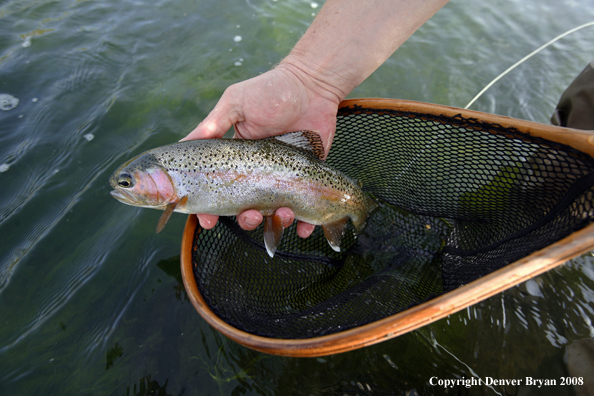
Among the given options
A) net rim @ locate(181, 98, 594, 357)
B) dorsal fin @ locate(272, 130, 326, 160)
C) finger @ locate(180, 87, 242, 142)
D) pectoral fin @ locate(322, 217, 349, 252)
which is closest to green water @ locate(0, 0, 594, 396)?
pectoral fin @ locate(322, 217, 349, 252)

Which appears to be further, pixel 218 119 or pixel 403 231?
pixel 403 231

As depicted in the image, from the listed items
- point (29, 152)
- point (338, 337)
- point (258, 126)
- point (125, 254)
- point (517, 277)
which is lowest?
point (125, 254)

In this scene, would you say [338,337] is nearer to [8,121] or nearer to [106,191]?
[106,191]

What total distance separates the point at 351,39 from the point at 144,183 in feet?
6.97

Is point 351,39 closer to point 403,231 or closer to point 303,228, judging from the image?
point 303,228

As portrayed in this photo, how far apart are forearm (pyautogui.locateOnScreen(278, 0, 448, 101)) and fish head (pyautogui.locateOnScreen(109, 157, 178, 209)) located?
1.51 meters

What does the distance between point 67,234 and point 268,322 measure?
2.67 metres

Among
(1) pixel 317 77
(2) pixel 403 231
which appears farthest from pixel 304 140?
(2) pixel 403 231

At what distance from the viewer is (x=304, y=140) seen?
2.72m

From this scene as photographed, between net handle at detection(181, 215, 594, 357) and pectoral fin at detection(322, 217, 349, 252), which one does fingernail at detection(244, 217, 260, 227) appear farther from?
net handle at detection(181, 215, 594, 357)

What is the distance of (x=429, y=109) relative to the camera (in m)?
2.45

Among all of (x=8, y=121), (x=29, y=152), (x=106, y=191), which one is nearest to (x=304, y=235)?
(x=106, y=191)

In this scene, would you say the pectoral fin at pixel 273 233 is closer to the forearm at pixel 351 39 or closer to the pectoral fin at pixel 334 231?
the pectoral fin at pixel 334 231

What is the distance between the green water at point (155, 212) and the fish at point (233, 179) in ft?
3.75
